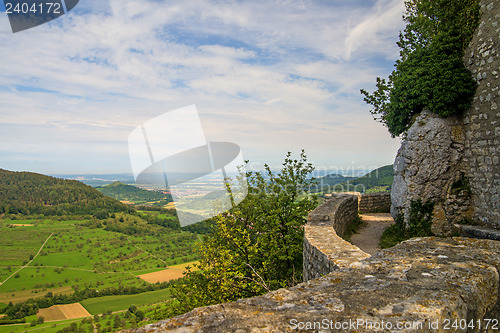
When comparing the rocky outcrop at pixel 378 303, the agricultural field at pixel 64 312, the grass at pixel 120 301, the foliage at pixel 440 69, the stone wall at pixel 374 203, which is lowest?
the agricultural field at pixel 64 312

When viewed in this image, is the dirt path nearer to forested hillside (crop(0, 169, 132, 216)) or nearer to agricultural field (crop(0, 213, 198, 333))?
agricultural field (crop(0, 213, 198, 333))

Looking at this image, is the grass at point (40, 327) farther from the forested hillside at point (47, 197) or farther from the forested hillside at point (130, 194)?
the forested hillside at point (47, 197)

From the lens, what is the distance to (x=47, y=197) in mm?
70375

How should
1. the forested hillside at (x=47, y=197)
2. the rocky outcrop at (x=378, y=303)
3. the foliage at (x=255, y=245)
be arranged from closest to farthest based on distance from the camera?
the rocky outcrop at (x=378, y=303), the foliage at (x=255, y=245), the forested hillside at (x=47, y=197)

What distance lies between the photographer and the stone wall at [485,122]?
6996 mm

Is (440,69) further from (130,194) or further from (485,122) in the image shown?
(130,194)


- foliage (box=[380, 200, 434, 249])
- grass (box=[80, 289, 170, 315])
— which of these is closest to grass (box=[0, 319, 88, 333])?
grass (box=[80, 289, 170, 315])

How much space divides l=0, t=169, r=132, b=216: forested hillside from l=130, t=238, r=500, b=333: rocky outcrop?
76988mm

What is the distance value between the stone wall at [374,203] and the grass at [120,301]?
99.6ft

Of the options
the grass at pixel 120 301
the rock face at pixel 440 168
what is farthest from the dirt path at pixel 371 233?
the grass at pixel 120 301

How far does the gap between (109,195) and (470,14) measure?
76873 mm

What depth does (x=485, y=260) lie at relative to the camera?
3041 mm

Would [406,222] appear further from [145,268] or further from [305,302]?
[145,268]

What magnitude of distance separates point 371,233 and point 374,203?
5.52 m
